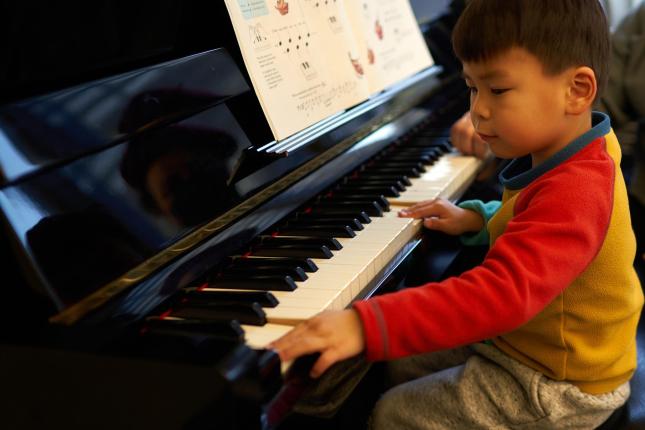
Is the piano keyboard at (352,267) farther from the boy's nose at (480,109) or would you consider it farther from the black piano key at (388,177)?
the boy's nose at (480,109)

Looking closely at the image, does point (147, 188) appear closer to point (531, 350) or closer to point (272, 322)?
point (272, 322)

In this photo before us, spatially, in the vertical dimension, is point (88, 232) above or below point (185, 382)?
above

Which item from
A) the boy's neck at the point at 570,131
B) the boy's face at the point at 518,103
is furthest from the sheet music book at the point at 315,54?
the boy's neck at the point at 570,131

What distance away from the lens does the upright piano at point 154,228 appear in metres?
0.85

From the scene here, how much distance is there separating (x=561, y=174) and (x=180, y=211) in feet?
2.00

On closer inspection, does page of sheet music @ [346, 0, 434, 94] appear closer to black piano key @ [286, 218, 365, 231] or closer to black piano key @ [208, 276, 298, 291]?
black piano key @ [286, 218, 365, 231]

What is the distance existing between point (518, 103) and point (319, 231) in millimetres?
431

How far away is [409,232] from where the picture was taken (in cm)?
138

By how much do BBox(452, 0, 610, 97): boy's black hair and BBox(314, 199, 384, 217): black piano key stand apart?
0.40 metres

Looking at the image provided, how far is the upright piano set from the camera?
85 cm

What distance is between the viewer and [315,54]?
158cm

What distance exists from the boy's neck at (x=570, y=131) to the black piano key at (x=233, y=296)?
21.6 inches

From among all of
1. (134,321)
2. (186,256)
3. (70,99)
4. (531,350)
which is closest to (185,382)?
(134,321)

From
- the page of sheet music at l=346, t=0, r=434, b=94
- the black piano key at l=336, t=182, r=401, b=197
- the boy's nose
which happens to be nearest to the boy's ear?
the boy's nose
